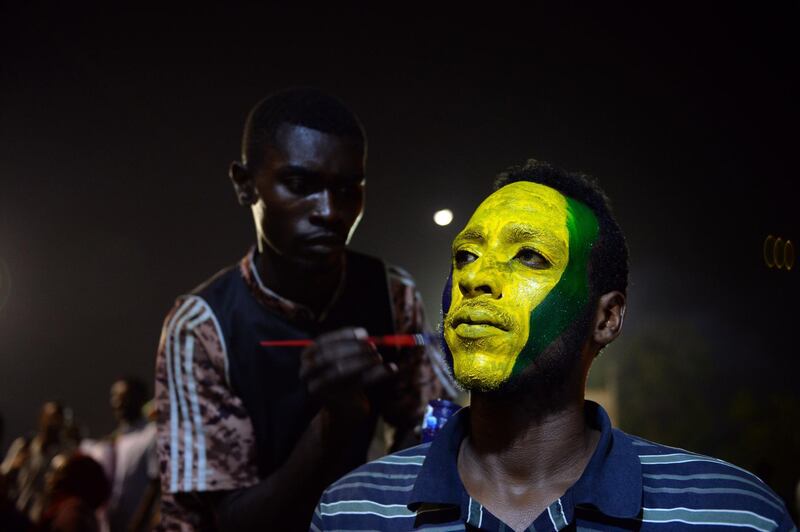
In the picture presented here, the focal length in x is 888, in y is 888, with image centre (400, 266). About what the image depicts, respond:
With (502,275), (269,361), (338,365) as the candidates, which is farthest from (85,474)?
(502,275)

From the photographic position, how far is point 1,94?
2830 millimetres

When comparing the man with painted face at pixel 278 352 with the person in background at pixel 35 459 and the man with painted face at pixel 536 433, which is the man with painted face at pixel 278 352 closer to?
the man with painted face at pixel 536 433

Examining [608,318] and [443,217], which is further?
[443,217]

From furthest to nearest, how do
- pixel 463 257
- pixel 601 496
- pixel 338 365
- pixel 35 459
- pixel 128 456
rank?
1. pixel 35 459
2. pixel 128 456
3. pixel 338 365
4. pixel 463 257
5. pixel 601 496

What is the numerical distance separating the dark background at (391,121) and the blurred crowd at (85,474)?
660mm

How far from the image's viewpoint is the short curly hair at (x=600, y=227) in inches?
63.1

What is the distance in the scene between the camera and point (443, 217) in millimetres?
2551

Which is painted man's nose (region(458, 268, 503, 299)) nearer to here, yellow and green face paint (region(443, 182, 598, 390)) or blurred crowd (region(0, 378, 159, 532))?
yellow and green face paint (region(443, 182, 598, 390))

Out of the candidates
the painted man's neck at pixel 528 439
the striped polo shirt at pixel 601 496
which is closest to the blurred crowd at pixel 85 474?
the striped polo shirt at pixel 601 496

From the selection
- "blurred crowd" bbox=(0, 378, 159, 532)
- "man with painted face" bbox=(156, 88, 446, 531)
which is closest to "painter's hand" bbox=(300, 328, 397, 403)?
"man with painted face" bbox=(156, 88, 446, 531)

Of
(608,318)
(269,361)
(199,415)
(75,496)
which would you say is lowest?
(75,496)

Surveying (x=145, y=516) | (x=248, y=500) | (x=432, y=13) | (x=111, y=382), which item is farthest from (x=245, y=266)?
(x=111, y=382)

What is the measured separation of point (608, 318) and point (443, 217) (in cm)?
100

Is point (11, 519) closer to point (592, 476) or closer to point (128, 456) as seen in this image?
point (128, 456)
